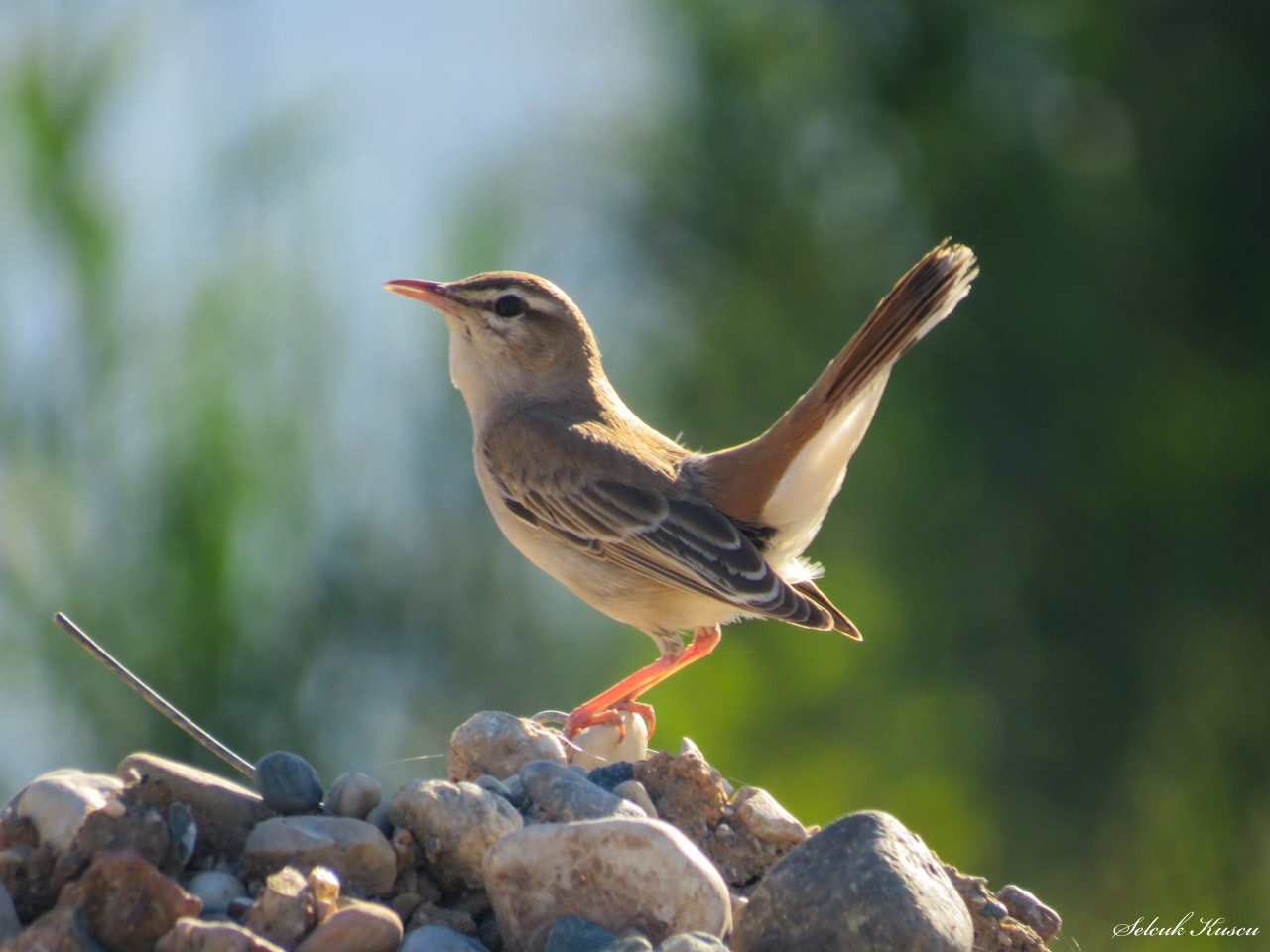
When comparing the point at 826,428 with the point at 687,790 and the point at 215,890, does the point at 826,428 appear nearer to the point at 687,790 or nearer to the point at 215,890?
the point at 687,790

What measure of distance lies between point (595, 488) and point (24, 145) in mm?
3733

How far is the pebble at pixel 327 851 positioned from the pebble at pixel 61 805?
29cm

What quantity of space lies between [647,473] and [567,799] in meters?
2.32

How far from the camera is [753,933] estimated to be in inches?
93.5

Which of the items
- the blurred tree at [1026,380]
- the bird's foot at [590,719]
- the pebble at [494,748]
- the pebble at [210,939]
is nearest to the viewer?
the pebble at [210,939]

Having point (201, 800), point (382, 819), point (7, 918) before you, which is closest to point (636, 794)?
point (382, 819)

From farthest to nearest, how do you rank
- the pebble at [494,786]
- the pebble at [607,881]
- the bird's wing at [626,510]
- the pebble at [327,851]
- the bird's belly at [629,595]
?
the bird's belly at [629,595] → the bird's wing at [626,510] → the pebble at [494,786] → the pebble at [327,851] → the pebble at [607,881]

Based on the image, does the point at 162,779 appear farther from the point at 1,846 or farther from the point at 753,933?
the point at 753,933

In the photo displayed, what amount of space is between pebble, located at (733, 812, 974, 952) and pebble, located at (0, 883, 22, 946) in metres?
1.35

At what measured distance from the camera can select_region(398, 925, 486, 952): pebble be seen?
2.18 metres

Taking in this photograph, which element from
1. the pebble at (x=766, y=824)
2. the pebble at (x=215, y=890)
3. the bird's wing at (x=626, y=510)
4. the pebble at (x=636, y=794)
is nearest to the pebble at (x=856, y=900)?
the pebble at (x=636, y=794)

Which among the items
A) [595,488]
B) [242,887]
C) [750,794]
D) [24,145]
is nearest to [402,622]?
[595,488]

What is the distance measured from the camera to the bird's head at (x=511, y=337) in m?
5.10

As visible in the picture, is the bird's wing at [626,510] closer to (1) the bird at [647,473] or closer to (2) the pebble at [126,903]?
(1) the bird at [647,473]
